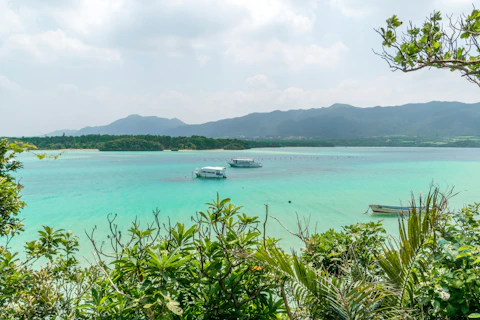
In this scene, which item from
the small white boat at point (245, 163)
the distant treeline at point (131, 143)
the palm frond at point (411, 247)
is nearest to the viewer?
the palm frond at point (411, 247)

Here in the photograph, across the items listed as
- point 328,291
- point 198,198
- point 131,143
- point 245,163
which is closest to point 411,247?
point 328,291

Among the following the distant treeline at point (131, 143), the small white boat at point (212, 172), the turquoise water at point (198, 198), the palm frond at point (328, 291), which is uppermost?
the distant treeline at point (131, 143)

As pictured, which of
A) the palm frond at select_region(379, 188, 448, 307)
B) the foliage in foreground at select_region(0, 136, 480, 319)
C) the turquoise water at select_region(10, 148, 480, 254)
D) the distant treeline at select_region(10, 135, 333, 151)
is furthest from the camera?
the distant treeline at select_region(10, 135, 333, 151)

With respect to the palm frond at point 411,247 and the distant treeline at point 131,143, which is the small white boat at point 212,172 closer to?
the palm frond at point 411,247

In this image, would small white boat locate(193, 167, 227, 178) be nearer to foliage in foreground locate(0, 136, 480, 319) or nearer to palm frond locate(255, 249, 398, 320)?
foliage in foreground locate(0, 136, 480, 319)

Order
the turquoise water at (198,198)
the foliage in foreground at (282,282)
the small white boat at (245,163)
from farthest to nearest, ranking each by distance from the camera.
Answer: the small white boat at (245,163) → the turquoise water at (198,198) → the foliage in foreground at (282,282)

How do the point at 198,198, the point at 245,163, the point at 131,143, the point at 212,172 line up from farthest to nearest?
the point at 131,143
the point at 245,163
the point at 212,172
the point at 198,198

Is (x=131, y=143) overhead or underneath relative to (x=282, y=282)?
overhead

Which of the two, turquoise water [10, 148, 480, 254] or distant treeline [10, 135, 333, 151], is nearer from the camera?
turquoise water [10, 148, 480, 254]

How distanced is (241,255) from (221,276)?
0.22m

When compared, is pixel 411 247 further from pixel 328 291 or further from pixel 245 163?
pixel 245 163

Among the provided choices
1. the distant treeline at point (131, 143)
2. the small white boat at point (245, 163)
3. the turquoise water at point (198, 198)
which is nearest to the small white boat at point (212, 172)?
the turquoise water at point (198, 198)

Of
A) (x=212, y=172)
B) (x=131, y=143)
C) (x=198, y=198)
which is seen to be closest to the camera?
(x=198, y=198)

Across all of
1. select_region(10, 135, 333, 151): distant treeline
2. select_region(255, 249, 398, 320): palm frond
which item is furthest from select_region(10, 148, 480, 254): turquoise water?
select_region(10, 135, 333, 151): distant treeline
